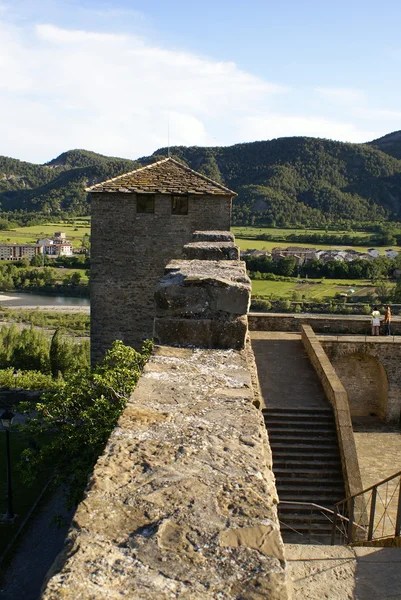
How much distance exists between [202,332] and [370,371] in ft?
34.3

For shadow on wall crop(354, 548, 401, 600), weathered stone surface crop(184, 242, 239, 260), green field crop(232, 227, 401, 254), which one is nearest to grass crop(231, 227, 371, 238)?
green field crop(232, 227, 401, 254)

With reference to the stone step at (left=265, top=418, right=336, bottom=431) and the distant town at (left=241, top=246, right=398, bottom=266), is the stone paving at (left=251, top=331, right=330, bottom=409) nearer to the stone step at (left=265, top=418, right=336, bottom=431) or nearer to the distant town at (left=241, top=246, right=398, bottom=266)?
the stone step at (left=265, top=418, right=336, bottom=431)

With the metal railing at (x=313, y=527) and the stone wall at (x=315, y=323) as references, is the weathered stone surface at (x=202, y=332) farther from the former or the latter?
the stone wall at (x=315, y=323)

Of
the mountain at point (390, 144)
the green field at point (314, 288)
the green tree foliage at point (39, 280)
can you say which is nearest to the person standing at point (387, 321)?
the green field at point (314, 288)

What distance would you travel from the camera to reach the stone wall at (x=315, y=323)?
15.4m

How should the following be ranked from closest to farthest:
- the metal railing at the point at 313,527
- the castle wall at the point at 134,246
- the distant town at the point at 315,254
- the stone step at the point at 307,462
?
the metal railing at the point at 313,527
the stone step at the point at 307,462
the castle wall at the point at 134,246
the distant town at the point at 315,254

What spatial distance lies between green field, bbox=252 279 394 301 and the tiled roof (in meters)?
38.5

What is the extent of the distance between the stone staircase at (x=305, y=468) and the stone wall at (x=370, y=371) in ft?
11.5

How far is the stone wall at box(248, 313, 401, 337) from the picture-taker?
1544 centimetres

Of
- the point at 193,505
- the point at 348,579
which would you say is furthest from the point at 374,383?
the point at 193,505

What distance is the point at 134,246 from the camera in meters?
11.7

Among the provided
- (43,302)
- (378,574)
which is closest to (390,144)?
(43,302)

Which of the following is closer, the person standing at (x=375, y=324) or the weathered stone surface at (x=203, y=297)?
the weathered stone surface at (x=203, y=297)

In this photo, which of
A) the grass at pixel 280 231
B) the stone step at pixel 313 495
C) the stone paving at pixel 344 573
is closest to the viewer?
the stone paving at pixel 344 573
